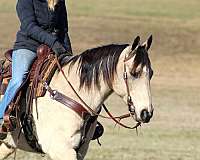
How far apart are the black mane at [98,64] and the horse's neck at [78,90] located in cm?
6

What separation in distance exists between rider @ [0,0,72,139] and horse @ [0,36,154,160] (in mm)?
318

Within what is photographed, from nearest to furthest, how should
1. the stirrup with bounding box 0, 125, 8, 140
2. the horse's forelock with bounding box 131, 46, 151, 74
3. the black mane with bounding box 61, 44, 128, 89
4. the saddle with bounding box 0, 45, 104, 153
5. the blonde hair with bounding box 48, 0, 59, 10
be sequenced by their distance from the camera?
the horse's forelock with bounding box 131, 46, 151, 74
the black mane with bounding box 61, 44, 128, 89
the saddle with bounding box 0, 45, 104, 153
the blonde hair with bounding box 48, 0, 59, 10
the stirrup with bounding box 0, 125, 8, 140

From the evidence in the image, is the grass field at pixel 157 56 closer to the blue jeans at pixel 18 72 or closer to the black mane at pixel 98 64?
the blue jeans at pixel 18 72

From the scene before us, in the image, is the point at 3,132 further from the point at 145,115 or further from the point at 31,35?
the point at 145,115

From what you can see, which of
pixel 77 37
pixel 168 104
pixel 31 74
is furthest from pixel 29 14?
pixel 77 37

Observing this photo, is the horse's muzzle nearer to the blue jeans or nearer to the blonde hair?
the blue jeans

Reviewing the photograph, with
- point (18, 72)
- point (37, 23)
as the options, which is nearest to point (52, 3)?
point (37, 23)

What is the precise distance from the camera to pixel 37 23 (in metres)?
8.26

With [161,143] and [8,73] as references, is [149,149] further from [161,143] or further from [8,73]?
[8,73]

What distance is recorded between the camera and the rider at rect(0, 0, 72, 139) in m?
8.12

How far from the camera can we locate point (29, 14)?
8164 mm

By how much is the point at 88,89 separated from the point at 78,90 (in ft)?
0.42

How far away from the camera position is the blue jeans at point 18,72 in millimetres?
8133

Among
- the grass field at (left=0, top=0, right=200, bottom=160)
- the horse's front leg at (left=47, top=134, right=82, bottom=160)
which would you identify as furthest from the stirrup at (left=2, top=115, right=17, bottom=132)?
the grass field at (left=0, top=0, right=200, bottom=160)
